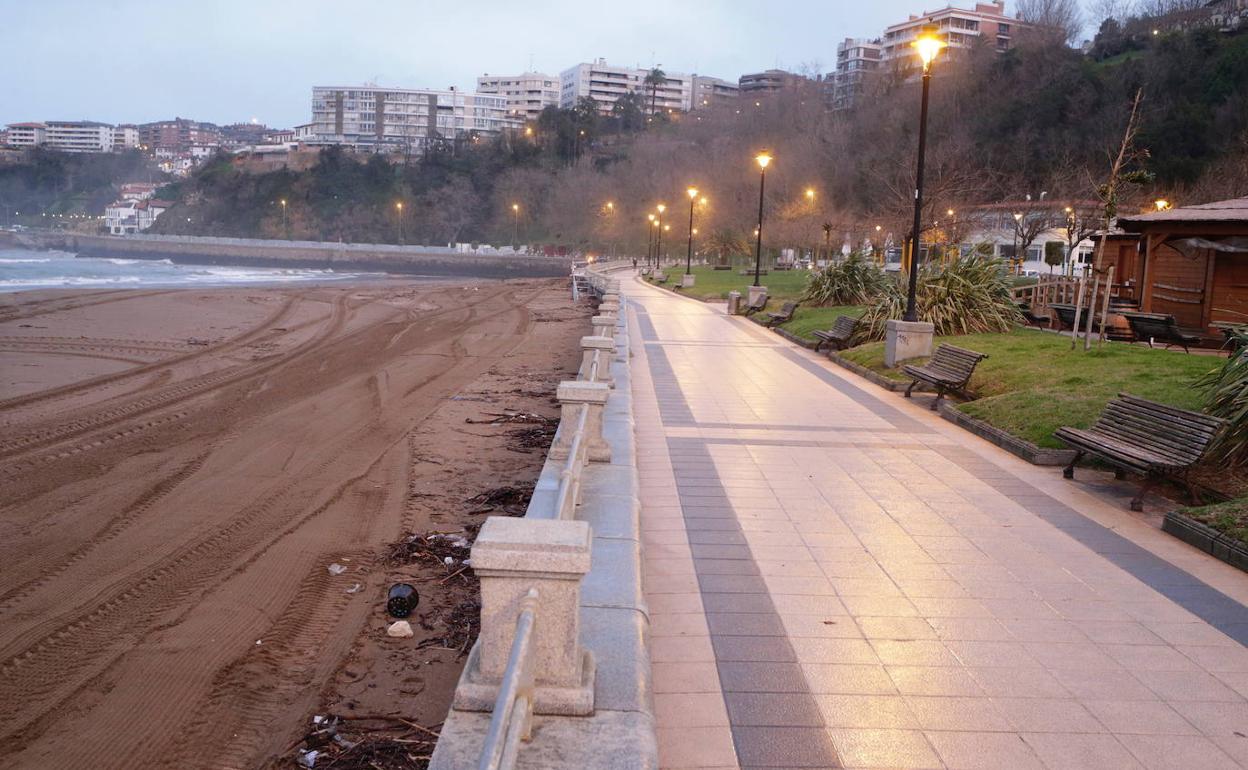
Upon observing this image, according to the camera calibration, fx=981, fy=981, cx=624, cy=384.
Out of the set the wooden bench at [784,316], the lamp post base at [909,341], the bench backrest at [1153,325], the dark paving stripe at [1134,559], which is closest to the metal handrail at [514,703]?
the dark paving stripe at [1134,559]

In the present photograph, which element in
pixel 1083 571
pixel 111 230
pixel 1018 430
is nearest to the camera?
pixel 1083 571

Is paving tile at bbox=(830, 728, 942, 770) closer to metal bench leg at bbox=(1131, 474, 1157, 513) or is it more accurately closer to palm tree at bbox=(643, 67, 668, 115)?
metal bench leg at bbox=(1131, 474, 1157, 513)

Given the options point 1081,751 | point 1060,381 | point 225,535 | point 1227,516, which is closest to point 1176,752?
point 1081,751

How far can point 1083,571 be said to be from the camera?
22.4 feet

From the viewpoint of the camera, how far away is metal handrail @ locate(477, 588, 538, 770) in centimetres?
271

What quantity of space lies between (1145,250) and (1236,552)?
18.6m

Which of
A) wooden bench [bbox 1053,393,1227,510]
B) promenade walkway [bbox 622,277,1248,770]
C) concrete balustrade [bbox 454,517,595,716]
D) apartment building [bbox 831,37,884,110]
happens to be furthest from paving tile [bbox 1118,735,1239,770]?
apartment building [bbox 831,37,884,110]

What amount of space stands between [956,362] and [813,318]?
1171cm

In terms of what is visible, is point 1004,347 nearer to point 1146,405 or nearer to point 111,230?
point 1146,405

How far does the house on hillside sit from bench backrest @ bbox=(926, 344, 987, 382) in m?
7.53

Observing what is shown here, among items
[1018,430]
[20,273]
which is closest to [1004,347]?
[1018,430]

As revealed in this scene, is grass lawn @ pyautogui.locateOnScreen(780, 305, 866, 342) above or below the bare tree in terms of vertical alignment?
below

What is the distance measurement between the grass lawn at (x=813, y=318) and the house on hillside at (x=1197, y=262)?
20.9ft

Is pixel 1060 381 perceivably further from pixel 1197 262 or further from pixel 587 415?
pixel 1197 262
